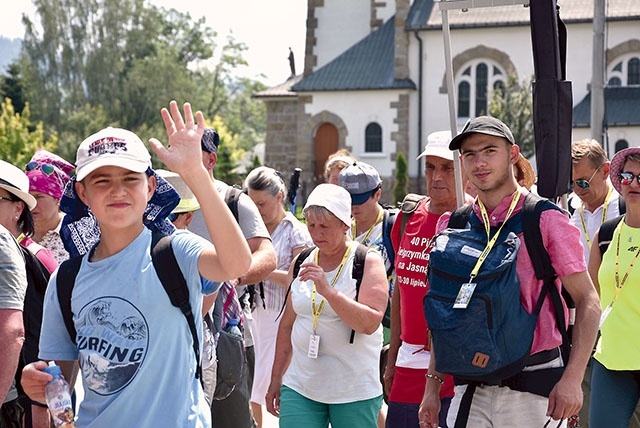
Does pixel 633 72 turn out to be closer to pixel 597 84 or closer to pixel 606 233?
pixel 597 84

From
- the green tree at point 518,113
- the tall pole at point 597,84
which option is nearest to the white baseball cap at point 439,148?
the tall pole at point 597,84

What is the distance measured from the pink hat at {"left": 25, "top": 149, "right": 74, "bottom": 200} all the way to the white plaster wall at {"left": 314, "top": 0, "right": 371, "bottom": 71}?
39953 mm

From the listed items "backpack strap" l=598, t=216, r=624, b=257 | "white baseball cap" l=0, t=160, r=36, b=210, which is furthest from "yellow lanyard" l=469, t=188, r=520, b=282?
"white baseball cap" l=0, t=160, r=36, b=210

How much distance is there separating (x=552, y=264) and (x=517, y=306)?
0.23 m

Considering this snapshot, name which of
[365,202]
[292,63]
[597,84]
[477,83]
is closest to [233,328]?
[365,202]

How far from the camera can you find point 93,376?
3.52 m

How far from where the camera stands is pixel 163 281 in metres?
A: 3.49

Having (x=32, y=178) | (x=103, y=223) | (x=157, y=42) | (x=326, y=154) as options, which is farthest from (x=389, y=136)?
(x=103, y=223)

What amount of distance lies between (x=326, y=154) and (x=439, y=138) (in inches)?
1559

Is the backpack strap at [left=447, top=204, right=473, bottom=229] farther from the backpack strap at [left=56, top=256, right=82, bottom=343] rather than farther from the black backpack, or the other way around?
the backpack strap at [left=56, top=256, right=82, bottom=343]

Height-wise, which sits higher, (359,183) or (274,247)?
(359,183)

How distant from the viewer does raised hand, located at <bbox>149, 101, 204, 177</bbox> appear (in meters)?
3.24

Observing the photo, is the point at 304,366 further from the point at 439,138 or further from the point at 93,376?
the point at 93,376

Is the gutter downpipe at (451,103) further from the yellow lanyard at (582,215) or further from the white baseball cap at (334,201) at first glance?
the yellow lanyard at (582,215)
